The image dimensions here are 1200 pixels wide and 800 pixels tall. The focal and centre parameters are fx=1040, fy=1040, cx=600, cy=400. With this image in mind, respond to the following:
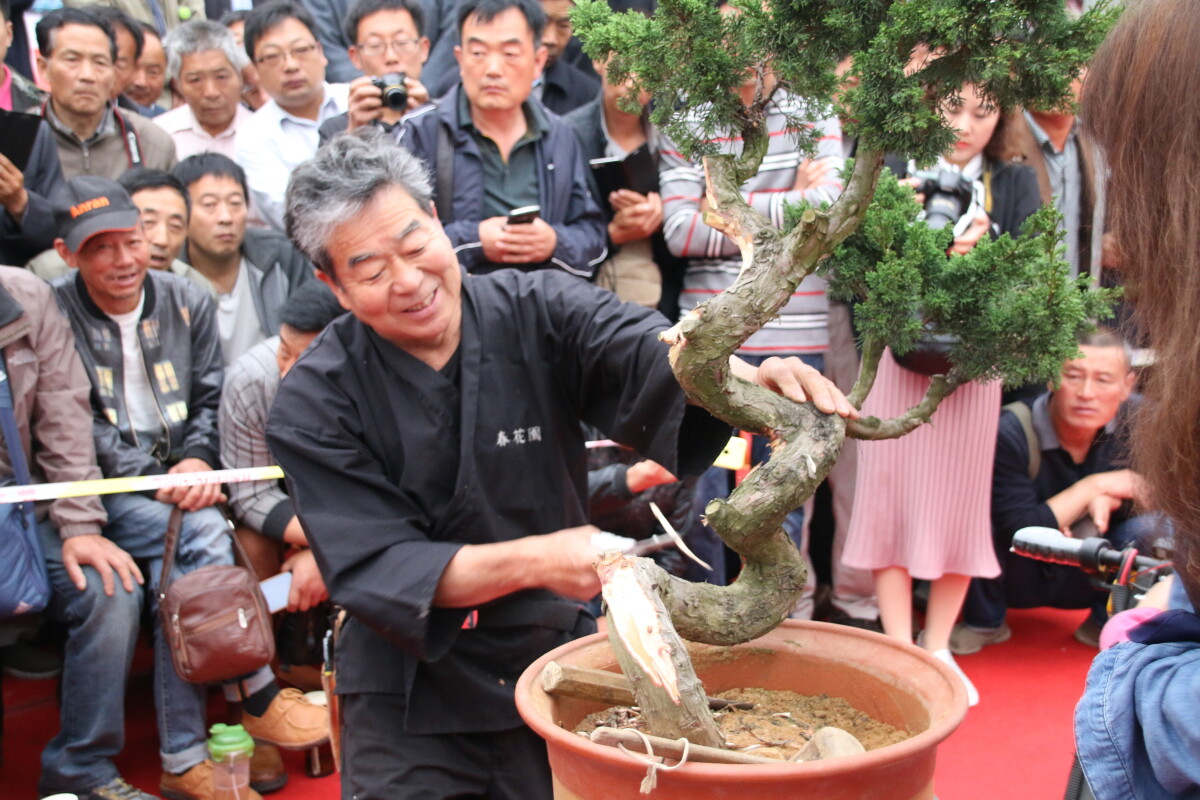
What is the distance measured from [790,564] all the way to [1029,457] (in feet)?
9.53

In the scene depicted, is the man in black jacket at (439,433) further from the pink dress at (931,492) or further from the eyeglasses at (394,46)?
the eyeglasses at (394,46)

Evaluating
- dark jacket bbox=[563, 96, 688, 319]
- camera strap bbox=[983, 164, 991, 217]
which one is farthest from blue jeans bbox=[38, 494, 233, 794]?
camera strap bbox=[983, 164, 991, 217]

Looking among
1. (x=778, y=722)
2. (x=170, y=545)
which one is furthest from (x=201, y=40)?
(x=778, y=722)

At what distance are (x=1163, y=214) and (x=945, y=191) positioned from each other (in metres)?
2.49

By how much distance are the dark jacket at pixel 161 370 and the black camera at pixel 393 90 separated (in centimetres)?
93

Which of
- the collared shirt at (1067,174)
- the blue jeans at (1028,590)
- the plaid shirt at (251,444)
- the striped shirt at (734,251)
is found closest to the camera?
the plaid shirt at (251,444)

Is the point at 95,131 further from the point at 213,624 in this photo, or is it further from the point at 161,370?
the point at 213,624

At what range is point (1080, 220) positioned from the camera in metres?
4.34

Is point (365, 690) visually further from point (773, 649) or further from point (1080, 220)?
point (1080, 220)

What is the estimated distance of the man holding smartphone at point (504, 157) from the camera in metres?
3.42

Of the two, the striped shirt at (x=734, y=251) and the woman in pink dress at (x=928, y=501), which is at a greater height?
the striped shirt at (x=734, y=251)

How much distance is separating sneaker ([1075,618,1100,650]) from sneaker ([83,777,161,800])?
3378 mm

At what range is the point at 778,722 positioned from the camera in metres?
1.46

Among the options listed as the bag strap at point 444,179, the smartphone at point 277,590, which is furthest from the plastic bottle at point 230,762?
the bag strap at point 444,179
